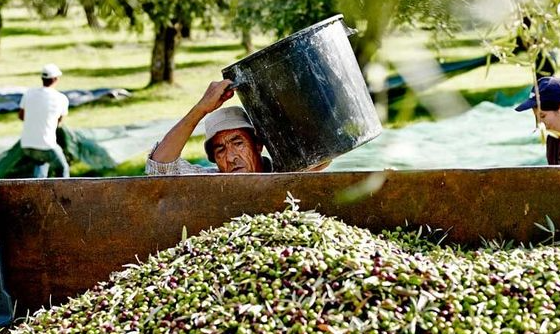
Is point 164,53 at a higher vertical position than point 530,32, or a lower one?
higher

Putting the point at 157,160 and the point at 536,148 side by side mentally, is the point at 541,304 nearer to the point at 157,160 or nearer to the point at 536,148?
the point at 157,160

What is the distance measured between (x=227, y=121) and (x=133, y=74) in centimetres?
1994

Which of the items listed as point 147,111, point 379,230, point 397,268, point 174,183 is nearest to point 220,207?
point 174,183

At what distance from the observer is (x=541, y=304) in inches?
105

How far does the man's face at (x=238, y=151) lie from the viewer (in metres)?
4.34

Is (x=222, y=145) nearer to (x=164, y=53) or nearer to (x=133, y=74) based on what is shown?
(x=164, y=53)

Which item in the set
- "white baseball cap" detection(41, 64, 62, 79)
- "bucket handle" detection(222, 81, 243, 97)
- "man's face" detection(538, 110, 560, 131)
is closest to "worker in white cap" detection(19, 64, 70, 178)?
"white baseball cap" detection(41, 64, 62, 79)

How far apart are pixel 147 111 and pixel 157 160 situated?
14.5 metres

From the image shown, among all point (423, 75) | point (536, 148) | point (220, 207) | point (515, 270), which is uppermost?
point (423, 75)

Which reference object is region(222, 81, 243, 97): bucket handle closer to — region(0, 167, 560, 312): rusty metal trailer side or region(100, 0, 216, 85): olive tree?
region(0, 167, 560, 312): rusty metal trailer side

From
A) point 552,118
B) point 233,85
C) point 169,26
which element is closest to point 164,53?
point 169,26

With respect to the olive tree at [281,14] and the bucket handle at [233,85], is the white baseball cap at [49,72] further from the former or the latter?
the bucket handle at [233,85]

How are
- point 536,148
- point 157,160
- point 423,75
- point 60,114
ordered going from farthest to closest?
point 60,114 → point 536,148 → point 157,160 → point 423,75

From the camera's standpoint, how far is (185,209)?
3.39 metres
